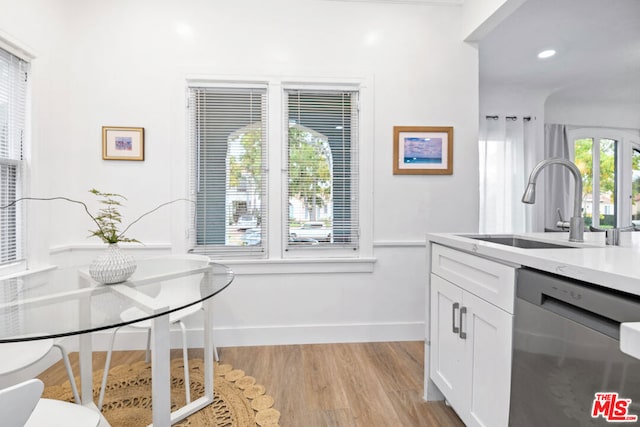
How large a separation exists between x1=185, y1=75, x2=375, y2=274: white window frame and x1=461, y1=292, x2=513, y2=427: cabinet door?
126cm

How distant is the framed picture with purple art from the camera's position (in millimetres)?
2424

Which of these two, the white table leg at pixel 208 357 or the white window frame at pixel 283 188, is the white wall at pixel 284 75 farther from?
the white table leg at pixel 208 357

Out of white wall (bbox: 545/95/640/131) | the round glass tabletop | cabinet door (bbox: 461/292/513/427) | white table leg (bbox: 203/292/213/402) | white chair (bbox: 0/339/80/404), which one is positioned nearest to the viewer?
the round glass tabletop

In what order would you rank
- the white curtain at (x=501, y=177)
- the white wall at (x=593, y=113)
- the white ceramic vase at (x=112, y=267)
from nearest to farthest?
the white ceramic vase at (x=112, y=267) < the white curtain at (x=501, y=177) < the white wall at (x=593, y=113)

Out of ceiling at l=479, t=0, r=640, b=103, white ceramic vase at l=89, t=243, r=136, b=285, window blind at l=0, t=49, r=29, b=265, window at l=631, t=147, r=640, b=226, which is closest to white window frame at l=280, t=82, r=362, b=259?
white ceramic vase at l=89, t=243, r=136, b=285

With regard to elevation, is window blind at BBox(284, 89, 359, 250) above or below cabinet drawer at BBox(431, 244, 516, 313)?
above

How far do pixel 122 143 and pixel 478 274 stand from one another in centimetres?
264

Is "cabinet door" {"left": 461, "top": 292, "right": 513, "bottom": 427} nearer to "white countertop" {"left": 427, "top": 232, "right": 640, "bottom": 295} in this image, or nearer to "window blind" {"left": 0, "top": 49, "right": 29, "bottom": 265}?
"white countertop" {"left": 427, "top": 232, "right": 640, "bottom": 295}

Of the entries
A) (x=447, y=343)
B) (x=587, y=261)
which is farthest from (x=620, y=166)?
(x=587, y=261)

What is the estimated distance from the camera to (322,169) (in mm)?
2604

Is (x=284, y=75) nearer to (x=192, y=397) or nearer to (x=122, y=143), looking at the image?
(x=122, y=143)

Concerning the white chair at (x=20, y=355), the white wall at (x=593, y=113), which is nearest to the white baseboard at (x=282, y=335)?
the white chair at (x=20, y=355)

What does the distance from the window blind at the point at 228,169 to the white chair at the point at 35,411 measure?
1585 millimetres

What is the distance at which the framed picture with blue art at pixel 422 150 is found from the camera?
262 cm
